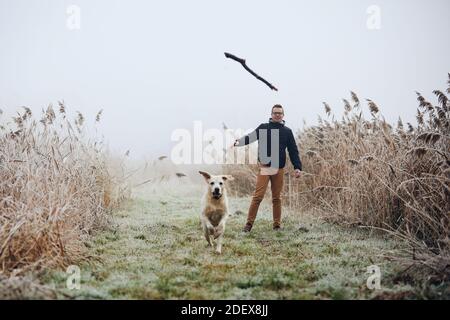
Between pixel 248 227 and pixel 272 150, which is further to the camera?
pixel 248 227

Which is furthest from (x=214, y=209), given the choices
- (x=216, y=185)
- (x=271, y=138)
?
(x=271, y=138)

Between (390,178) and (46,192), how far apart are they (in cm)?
524

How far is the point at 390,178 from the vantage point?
7508mm

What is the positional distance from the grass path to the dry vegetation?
1.32ft

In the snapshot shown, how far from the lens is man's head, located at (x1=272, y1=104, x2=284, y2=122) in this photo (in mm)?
8570

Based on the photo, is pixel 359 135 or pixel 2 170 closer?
pixel 2 170

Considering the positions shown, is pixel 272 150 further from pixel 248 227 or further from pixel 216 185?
pixel 216 185

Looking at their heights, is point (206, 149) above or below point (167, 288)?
above

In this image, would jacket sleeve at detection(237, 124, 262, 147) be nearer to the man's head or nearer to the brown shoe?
the man's head

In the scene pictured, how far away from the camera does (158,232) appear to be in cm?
852
